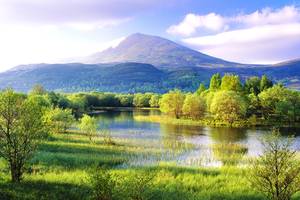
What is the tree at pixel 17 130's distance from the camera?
28156mm

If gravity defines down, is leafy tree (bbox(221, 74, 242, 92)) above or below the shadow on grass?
above

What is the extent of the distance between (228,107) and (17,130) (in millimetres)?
98834

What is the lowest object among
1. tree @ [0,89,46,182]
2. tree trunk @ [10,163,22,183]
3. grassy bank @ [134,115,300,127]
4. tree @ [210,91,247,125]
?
grassy bank @ [134,115,300,127]

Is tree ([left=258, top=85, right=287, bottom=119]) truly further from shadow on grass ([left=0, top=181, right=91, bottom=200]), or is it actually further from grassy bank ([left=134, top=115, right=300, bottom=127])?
shadow on grass ([left=0, top=181, right=91, bottom=200])

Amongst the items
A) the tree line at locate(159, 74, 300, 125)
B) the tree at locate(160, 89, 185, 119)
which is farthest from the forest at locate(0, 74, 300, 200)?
the tree at locate(160, 89, 185, 119)

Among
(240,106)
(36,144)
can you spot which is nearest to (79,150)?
(36,144)

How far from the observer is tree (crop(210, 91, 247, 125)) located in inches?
4751

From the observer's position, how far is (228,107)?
12094 centimetres

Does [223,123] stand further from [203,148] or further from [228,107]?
[203,148]

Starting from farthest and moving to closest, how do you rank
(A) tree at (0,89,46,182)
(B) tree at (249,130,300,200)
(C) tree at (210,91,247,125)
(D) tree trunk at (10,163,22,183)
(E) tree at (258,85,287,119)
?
(E) tree at (258,85,287,119), (C) tree at (210,91,247,125), (A) tree at (0,89,46,182), (D) tree trunk at (10,163,22,183), (B) tree at (249,130,300,200)

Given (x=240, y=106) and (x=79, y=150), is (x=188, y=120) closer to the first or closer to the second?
(x=240, y=106)

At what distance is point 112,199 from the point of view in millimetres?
25047

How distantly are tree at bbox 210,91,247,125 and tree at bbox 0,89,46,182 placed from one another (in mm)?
97558

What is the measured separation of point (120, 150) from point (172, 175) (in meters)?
22.7
